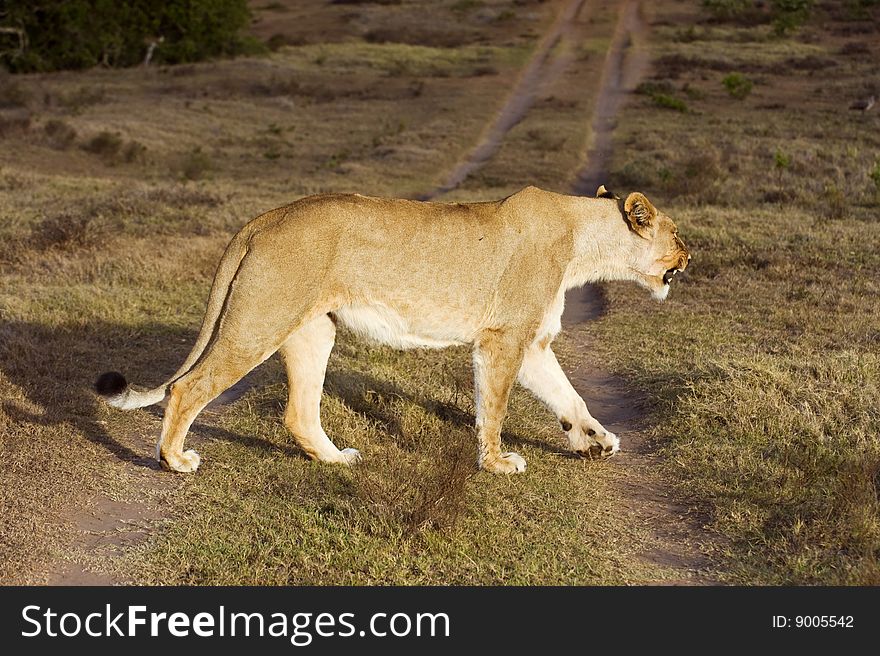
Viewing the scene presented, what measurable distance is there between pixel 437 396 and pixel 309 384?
1.71 meters

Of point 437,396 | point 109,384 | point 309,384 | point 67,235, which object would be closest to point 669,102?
point 67,235

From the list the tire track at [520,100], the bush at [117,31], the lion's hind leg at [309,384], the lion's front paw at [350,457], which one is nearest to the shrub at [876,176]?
the tire track at [520,100]

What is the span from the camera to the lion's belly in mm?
6184

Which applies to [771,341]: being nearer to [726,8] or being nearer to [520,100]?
[520,100]

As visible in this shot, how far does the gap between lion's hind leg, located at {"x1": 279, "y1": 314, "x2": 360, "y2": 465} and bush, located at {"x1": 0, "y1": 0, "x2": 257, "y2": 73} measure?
1635 inches

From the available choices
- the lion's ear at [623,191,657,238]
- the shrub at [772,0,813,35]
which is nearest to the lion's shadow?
the lion's ear at [623,191,657,238]

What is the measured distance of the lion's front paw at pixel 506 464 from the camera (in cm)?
659

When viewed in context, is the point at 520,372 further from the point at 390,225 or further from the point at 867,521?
the point at 867,521

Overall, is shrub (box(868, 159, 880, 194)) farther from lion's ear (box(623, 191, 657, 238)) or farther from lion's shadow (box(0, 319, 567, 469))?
lion's shadow (box(0, 319, 567, 469))

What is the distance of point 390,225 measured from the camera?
6.19 metres

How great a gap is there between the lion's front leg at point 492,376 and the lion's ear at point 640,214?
116cm

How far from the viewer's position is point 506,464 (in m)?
6.64

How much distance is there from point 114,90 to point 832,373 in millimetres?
33544

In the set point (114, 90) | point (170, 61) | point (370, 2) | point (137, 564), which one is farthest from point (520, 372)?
point (370, 2)
